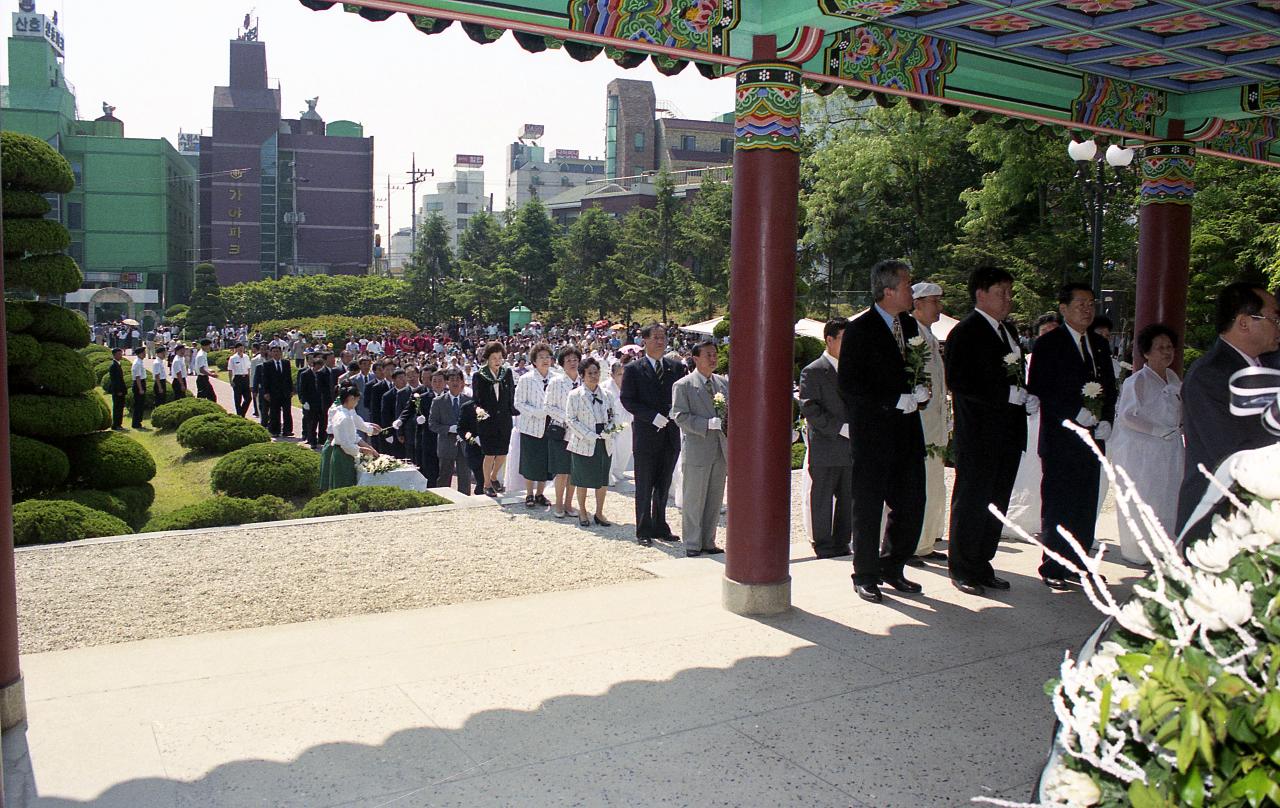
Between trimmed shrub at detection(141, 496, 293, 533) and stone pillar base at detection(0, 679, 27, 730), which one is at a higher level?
stone pillar base at detection(0, 679, 27, 730)

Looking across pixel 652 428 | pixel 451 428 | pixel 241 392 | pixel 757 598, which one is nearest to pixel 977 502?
pixel 757 598

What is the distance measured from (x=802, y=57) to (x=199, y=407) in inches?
720

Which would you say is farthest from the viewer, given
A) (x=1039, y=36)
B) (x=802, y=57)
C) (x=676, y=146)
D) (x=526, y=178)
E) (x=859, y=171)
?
(x=526, y=178)

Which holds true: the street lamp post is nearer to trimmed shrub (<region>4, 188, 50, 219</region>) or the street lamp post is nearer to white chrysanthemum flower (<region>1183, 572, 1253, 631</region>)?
white chrysanthemum flower (<region>1183, 572, 1253, 631</region>)

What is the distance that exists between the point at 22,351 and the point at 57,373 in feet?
1.39

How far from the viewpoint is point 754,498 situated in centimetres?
647

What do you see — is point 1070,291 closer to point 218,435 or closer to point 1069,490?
point 1069,490

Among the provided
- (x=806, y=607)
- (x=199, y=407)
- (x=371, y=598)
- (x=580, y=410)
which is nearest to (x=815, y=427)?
(x=806, y=607)

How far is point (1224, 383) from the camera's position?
502 centimetres

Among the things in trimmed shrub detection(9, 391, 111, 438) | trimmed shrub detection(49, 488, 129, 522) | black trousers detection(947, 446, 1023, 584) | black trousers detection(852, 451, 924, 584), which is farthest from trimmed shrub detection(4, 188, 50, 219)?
black trousers detection(947, 446, 1023, 584)

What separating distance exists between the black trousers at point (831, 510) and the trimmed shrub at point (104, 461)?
28.1 feet

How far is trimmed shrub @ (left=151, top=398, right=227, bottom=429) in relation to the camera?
2164cm

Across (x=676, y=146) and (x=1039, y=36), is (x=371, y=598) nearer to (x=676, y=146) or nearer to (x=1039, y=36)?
(x=1039, y=36)

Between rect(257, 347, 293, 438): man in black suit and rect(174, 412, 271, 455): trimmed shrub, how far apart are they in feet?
8.20
